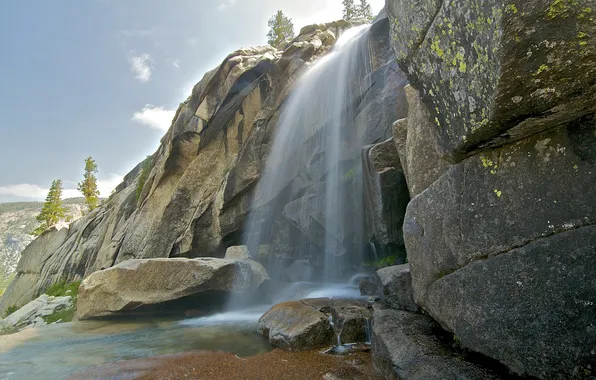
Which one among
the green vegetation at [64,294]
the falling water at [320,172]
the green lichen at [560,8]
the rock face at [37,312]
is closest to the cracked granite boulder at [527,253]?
the green lichen at [560,8]

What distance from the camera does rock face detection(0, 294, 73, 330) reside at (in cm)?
2255

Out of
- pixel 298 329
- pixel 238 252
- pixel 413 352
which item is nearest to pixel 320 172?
pixel 238 252

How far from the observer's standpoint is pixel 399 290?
992 centimetres

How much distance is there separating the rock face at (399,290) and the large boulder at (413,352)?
0.55 metres

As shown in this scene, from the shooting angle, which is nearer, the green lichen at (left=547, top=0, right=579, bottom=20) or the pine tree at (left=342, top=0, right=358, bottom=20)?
the green lichen at (left=547, top=0, right=579, bottom=20)

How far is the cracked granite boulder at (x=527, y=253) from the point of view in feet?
14.8

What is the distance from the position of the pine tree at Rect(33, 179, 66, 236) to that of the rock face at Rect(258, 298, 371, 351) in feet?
247

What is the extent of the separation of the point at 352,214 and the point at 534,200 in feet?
55.1

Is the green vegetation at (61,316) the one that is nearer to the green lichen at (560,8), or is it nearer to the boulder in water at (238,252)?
the boulder in water at (238,252)

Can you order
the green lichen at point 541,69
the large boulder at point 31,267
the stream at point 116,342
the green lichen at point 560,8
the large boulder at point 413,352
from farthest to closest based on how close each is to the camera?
the large boulder at point 31,267, the stream at point 116,342, the large boulder at point 413,352, the green lichen at point 541,69, the green lichen at point 560,8

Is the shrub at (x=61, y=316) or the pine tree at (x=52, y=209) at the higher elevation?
the pine tree at (x=52, y=209)

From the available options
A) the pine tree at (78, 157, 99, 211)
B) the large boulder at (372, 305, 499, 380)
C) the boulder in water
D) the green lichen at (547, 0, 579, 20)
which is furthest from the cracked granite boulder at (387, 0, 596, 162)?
the pine tree at (78, 157, 99, 211)

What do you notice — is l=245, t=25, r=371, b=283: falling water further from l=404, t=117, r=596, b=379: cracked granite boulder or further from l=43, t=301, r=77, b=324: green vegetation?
l=404, t=117, r=596, b=379: cracked granite boulder

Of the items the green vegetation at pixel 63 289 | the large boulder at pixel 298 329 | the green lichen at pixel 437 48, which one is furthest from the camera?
the green vegetation at pixel 63 289
